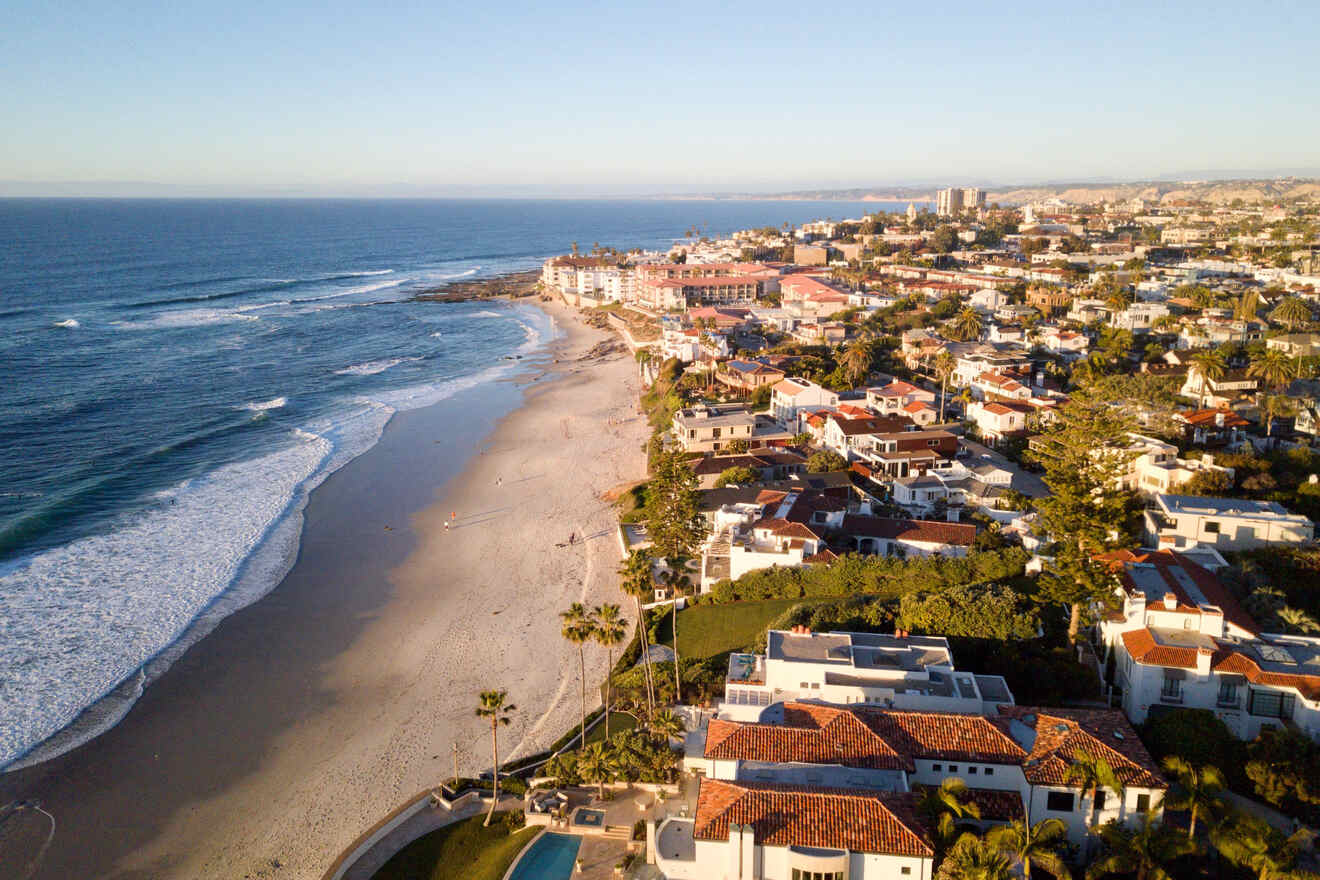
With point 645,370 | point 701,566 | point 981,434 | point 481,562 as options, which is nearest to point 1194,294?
point 981,434

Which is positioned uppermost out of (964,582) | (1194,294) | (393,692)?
(1194,294)

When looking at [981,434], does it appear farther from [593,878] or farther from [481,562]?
[593,878]

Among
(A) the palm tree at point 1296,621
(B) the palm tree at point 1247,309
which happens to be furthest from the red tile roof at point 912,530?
(B) the palm tree at point 1247,309

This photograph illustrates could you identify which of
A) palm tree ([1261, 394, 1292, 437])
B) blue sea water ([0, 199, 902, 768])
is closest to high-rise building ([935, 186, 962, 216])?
blue sea water ([0, 199, 902, 768])

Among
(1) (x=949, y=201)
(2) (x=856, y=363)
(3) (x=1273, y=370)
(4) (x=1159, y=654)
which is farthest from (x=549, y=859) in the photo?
(1) (x=949, y=201)

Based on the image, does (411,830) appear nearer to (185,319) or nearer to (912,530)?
(912,530)

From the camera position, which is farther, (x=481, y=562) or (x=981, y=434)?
(x=981, y=434)

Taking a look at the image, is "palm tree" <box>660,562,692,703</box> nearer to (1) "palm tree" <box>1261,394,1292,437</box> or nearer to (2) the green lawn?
(2) the green lawn
